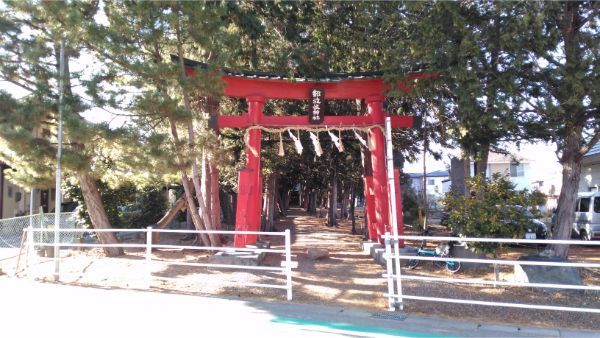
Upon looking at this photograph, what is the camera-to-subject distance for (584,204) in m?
16.5

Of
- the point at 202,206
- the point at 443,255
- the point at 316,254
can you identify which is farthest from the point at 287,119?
the point at 443,255

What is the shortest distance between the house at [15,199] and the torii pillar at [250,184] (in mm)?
13536

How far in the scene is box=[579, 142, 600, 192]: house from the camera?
64.2 feet

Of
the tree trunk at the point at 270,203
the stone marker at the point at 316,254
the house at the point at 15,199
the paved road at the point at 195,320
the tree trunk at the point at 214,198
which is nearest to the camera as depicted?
the paved road at the point at 195,320

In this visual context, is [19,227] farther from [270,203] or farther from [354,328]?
[354,328]

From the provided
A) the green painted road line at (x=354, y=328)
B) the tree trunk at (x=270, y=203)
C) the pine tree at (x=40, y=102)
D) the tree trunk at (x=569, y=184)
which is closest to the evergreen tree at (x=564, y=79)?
the tree trunk at (x=569, y=184)

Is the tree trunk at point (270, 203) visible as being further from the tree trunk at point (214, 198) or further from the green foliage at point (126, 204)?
the tree trunk at point (214, 198)

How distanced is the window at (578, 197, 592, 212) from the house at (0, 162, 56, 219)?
22194mm

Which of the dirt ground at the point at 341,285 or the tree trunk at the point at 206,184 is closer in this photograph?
the dirt ground at the point at 341,285

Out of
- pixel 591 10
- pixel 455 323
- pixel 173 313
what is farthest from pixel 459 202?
pixel 173 313

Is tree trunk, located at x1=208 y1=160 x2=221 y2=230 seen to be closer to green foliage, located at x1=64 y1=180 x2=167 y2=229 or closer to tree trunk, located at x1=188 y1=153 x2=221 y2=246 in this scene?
tree trunk, located at x1=188 y1=153 x2=221 y2=246

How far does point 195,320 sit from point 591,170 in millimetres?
21095

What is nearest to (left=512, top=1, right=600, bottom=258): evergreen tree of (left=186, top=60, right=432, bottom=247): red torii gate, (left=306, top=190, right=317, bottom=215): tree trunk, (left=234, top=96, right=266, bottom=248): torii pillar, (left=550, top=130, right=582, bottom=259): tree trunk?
(left=550, top=130, right=582, bottom=259): tree trunk

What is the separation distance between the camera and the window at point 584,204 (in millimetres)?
16203
